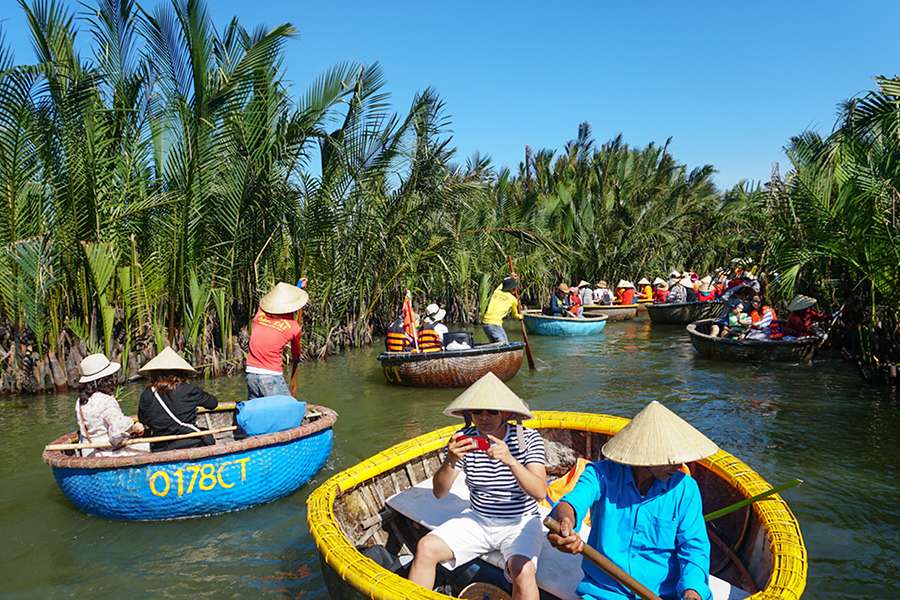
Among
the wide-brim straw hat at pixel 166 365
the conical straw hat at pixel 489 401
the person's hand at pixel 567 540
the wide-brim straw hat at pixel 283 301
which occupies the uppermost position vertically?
the wide-brim straw hat at pixel 283 301

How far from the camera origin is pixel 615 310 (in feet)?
74.1

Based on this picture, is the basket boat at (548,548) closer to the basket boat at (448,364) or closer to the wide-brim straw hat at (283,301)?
the wide-brim straw hat at (283,301)

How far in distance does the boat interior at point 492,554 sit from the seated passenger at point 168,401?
7.00 ft

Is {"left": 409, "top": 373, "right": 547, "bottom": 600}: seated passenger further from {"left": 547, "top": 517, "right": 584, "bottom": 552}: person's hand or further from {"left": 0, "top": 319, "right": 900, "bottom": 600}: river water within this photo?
{"left": 0, "top": 319, "right": 900, "bottom": 600}: river water

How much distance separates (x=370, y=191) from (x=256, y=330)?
24.9 feet

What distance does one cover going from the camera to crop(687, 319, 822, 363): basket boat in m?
11.5

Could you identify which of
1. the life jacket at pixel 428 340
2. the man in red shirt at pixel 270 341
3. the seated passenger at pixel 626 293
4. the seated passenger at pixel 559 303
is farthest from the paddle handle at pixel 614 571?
the seated passenger at pixel 626 293

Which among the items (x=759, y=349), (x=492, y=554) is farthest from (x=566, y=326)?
(x=492, y=554)

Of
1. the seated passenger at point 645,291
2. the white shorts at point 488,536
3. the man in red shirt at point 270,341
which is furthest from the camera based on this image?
the seated passenger at point 645,291

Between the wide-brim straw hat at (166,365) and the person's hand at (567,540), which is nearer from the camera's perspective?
the person's hand at (567,540)

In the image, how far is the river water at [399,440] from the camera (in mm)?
4570

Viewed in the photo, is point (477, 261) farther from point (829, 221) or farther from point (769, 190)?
point (829, 221)

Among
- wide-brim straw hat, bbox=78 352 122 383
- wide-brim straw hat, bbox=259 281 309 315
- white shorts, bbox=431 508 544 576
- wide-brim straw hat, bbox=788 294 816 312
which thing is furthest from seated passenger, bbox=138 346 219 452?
wide-brim straw hat, bbox=788 294 816 312

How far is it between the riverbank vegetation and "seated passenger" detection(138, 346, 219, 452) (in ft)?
15.8
